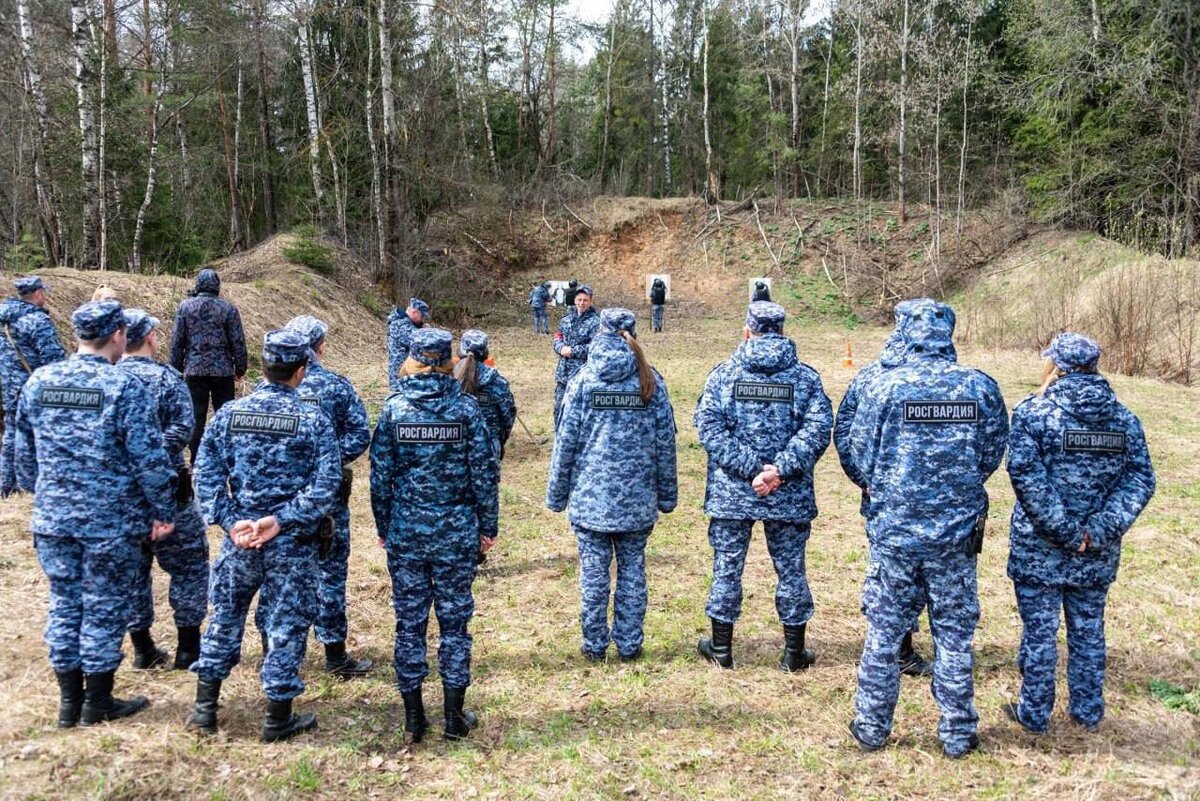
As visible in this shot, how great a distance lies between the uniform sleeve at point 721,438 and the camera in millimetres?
4559

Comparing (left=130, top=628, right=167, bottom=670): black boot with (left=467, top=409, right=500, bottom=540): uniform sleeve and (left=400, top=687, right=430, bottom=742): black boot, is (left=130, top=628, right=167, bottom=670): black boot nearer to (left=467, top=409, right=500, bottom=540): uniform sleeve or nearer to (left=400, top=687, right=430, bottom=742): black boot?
(left=400, top=687, right=430, bottom=742): black boot

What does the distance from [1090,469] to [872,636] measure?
1393 mm

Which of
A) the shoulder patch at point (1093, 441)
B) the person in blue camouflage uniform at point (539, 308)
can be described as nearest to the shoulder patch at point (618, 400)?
the shoulder patch at point (1093, 441)

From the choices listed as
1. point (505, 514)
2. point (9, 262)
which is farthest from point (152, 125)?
point (505, 514)

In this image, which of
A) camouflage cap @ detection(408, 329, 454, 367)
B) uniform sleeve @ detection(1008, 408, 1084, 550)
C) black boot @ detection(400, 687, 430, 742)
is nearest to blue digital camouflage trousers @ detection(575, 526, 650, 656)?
black boot @ detection(400, 687, 430, 742)

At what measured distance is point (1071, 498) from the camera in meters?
3.88

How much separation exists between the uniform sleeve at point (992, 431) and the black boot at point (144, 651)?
4.81m

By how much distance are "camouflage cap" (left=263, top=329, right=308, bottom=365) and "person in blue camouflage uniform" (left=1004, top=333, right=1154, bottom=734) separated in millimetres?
3568

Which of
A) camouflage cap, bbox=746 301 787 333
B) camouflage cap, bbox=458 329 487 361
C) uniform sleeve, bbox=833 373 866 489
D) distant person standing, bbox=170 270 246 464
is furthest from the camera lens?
distant person standing, bbox=170 270 246 464

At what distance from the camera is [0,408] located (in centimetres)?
737

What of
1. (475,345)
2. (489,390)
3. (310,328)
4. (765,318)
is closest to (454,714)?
(310,328)

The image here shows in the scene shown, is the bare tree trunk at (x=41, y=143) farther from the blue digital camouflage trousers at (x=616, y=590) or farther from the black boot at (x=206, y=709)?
the blue digital camouflage trousers at (x=616, y=590)

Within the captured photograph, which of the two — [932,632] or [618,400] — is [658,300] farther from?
[932,632]

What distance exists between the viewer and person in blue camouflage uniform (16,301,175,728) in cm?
383
